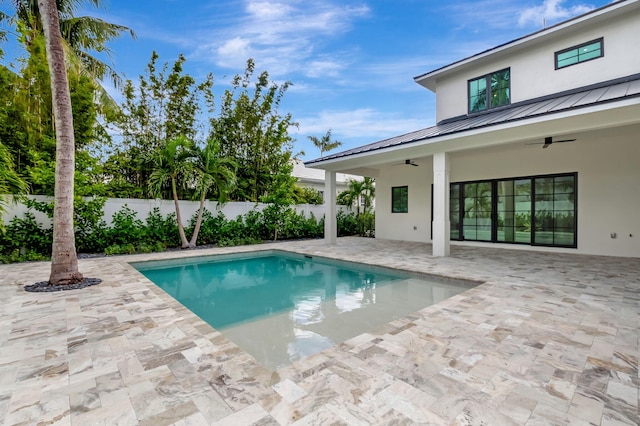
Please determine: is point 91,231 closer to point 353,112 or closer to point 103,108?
point 103,108

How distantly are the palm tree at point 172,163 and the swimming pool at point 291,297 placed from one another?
8.59 feet

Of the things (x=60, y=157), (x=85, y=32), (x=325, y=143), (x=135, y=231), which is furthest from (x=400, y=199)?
(x=325, y=143)

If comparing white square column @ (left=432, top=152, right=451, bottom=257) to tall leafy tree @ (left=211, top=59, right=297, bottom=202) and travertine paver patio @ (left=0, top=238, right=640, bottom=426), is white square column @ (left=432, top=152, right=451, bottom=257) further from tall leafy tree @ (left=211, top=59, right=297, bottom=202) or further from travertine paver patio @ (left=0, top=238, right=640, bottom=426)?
tall leafy tree @ (left=211, top=59, right=297, bottom=202)

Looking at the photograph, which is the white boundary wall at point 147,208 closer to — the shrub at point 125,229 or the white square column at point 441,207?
the shrub at point 125,229

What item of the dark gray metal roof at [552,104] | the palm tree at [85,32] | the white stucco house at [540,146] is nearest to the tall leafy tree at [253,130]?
the dark gray metal roof at [552,104]

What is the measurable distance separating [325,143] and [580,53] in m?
18.5

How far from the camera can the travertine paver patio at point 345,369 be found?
1877mm

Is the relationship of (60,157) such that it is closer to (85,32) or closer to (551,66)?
(85,32)

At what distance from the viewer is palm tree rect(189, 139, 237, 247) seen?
969 cm

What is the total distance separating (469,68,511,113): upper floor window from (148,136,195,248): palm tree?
9.21 m

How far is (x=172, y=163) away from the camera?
9203 mm

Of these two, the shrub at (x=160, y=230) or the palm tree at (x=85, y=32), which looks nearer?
the shrub at (x=160, y=230)

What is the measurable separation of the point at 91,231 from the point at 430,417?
32.4 ft

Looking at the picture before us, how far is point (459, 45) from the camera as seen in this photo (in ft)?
35.2
